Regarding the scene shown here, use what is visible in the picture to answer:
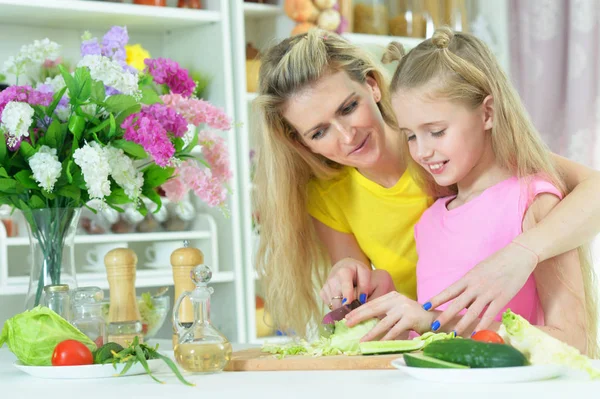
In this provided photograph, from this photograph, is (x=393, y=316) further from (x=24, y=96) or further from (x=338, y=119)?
(x=24, y=96)

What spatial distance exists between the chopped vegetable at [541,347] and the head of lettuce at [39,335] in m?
0.60

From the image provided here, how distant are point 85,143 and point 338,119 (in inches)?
19.6

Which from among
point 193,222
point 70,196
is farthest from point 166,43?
point 70,196

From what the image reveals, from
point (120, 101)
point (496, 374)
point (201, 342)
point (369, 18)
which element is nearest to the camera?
point (496, 374)

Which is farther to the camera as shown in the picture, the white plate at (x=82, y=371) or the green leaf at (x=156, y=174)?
the green leaf at (x=156, y=174)

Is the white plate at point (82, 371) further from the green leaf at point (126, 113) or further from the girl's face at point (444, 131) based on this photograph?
the girl's face at point (444, 131)

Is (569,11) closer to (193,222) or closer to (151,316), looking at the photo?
(193,222)

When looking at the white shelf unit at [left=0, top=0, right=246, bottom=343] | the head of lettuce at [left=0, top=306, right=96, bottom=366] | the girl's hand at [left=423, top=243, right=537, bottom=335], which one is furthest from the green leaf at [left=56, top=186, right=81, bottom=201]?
the white shelf unit at [left=0, top=0, right=246, bottom=343]

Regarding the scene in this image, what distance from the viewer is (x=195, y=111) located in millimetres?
1663

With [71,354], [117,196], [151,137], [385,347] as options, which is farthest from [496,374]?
[117,196]

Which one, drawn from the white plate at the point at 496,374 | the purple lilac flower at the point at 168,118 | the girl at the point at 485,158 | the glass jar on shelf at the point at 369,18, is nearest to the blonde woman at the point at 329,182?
the girl at the point at 485,158

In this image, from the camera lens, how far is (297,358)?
1205mm

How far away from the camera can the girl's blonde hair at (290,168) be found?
1765 millimetres

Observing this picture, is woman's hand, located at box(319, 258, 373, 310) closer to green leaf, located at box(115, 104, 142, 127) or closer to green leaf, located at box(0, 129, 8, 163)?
green leaf, located at box(115, 104, 142, 127)
